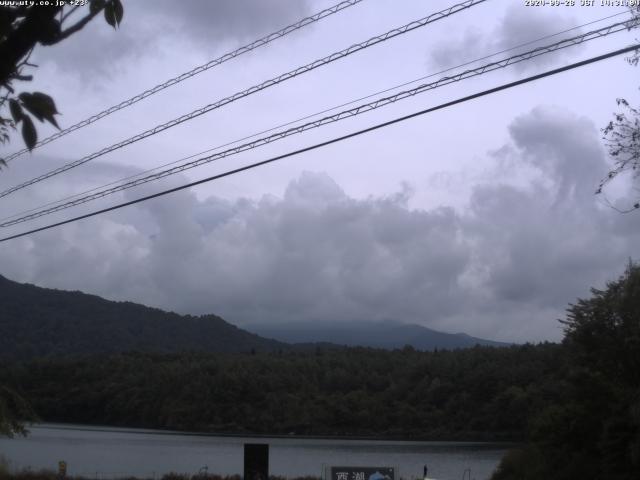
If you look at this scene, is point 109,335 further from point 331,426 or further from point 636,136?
point 636,136

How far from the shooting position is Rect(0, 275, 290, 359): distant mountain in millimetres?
107875

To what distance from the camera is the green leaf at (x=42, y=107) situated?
4.00 metres

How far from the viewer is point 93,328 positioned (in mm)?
123250

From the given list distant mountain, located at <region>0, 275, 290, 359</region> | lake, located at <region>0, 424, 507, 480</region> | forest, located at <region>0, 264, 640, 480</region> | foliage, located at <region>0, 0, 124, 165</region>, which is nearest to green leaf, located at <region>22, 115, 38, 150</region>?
foliage, located at <region>0, 0, 124, 165</region>

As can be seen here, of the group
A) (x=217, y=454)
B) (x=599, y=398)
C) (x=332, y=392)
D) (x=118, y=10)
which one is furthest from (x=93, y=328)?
(x=118, y=10)

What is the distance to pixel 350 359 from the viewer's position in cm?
7194

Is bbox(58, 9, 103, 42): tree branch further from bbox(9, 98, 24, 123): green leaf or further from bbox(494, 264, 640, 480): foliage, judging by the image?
bbox(494, 264, 640, 480): foliage

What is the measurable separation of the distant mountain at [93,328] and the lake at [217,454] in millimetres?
41641

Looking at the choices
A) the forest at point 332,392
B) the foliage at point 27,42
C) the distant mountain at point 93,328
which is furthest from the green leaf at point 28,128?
the distant mountain at point 93,328

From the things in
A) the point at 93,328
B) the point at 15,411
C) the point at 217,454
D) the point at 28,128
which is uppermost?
the point at 93,328

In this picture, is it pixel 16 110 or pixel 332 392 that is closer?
pixel 16 110

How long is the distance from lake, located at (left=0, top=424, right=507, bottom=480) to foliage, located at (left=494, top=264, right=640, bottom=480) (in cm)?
1231

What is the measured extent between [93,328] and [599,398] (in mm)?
108128

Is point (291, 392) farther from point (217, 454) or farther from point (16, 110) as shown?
point (16, 110)
